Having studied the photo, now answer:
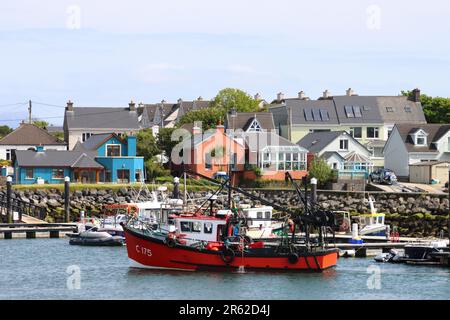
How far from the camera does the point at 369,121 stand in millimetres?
99438

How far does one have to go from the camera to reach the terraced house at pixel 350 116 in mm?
99250

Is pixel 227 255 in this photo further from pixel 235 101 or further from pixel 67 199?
pixel 235 101

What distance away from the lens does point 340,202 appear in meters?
75.9

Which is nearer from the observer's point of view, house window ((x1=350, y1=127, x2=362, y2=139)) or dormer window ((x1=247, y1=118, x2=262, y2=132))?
dormer window ((x1=247, y1=118, x2=262, y2=132))

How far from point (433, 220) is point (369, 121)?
31263 millimetres

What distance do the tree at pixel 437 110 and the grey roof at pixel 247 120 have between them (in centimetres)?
1876

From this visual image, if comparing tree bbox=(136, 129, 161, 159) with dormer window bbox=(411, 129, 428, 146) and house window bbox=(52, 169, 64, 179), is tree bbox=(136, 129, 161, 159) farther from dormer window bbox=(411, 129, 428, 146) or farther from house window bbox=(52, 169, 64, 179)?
dormer window bbox=(411, 129, 428, 146)

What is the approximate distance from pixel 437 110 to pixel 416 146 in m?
24.2

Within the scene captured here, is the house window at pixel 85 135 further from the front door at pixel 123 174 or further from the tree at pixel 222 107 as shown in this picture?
the front door at pixel 123 174

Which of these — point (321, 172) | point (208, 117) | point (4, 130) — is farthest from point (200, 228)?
point (4, 130)

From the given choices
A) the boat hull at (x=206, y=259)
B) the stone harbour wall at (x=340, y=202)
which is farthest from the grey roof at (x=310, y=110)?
the boat hull at (x=206, y=259)

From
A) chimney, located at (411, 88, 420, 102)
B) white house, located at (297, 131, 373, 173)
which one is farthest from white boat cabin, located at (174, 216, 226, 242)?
chimney, located at (411, 88, 420, 102)

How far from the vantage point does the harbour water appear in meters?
41.7

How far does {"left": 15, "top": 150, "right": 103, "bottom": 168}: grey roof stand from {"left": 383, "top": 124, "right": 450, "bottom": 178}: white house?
929 inches
